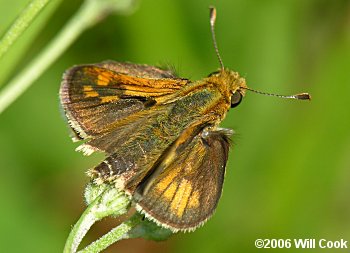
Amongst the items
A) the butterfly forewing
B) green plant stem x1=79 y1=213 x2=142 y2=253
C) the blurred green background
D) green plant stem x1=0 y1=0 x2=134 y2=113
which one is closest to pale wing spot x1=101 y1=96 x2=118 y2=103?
the butterfly forewing

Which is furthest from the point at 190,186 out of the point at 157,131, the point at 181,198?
the point at 157,131

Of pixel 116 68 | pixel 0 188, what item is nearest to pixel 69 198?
pixel 0 188

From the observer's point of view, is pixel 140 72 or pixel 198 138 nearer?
pixel 198 138

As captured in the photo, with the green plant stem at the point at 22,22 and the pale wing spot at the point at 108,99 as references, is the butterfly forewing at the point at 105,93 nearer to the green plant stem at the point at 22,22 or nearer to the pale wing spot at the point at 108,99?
the pale wing spot at the point at 108,99

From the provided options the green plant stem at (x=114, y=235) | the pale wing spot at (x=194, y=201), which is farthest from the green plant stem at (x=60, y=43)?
the pale wing spot at (x=194, y=201)

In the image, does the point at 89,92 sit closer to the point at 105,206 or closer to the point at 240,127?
the point at 105,206

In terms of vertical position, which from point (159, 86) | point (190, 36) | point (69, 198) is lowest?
point (69, 198)

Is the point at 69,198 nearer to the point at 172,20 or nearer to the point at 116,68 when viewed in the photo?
the point at 172,20

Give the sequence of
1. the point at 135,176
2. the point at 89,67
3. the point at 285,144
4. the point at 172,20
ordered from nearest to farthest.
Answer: the point at 135,176
the point at 89,67
the point at 285,144
the point at 172,20
